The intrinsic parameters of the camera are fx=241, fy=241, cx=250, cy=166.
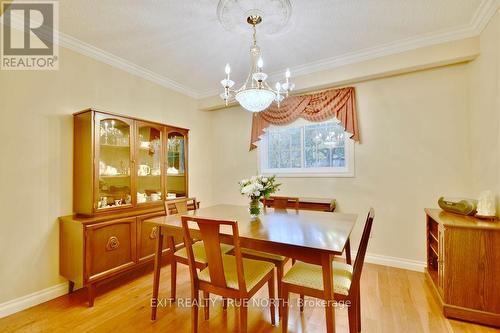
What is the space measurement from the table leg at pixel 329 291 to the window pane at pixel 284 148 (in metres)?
2.25

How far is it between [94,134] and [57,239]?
1.09 m

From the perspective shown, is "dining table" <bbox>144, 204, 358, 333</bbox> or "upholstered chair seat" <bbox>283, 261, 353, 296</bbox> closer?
"dining table" <bbox>144, 204, 358, 333</bbox>

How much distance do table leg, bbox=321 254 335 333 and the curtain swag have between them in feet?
6.91

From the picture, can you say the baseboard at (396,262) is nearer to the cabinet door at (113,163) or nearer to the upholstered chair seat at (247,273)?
the upholstered chair seat at (247,273)

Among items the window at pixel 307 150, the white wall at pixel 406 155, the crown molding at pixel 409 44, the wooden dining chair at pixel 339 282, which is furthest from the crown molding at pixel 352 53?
the wooden dining chair at pixel 339 282

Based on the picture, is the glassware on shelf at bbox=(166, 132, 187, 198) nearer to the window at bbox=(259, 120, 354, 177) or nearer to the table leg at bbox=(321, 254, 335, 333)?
the window at bbox=(259, 120, 354, 177)

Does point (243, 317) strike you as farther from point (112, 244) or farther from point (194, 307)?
point (112, 244)

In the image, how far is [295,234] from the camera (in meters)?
1.61

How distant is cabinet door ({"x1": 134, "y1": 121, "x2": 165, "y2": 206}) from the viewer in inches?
111

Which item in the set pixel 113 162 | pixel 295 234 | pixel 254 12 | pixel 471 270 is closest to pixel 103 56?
pixel 113 162

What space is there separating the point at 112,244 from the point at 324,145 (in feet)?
9.10

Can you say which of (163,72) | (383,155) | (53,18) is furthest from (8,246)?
(383,155)

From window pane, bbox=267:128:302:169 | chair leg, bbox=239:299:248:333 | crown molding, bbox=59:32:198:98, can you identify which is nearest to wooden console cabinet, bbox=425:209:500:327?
chair leg, bbox=239:299:248:333

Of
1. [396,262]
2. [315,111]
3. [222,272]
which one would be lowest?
[396,262]
